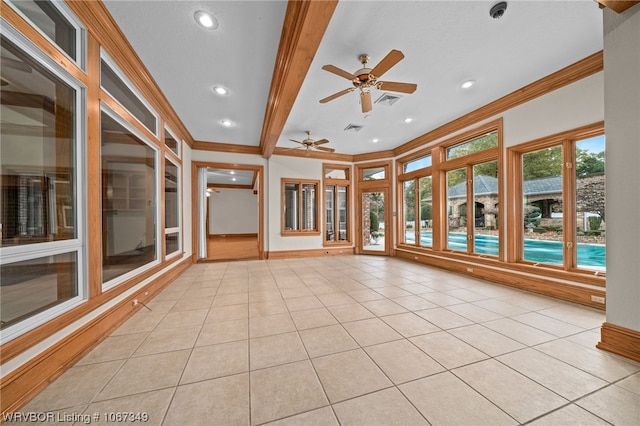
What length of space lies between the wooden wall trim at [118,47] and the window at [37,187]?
0.65 meters

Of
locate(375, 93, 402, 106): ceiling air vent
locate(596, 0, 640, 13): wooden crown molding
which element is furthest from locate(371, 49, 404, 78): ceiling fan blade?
locate(596, 0, 640, 13): wooden crown molding

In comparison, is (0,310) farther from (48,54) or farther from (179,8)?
(179,8)

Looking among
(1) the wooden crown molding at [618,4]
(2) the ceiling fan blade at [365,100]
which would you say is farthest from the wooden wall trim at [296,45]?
(1) the wooden crown molding at [618,4]

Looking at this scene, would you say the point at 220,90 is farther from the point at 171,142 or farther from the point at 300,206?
the point at 300,206

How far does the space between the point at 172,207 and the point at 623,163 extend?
6.27 meters

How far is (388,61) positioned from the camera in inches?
98.5

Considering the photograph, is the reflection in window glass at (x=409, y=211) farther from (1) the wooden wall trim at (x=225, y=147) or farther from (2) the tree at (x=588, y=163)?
(1) the wooden wall trim at (x=225, y=147)

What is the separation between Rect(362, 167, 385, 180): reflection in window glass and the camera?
727 centimetres

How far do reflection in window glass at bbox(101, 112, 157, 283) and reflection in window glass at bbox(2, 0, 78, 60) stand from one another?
0.61 metres

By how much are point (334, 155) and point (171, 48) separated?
486cm

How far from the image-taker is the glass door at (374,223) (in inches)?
277

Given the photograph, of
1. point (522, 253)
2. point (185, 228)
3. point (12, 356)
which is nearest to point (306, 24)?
point (12, 356)

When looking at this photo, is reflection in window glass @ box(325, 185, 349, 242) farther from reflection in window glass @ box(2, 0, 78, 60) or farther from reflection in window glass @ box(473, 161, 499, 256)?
reflection in window glass @ box(2, 0, 78, 60)

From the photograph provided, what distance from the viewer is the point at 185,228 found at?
5453mm
